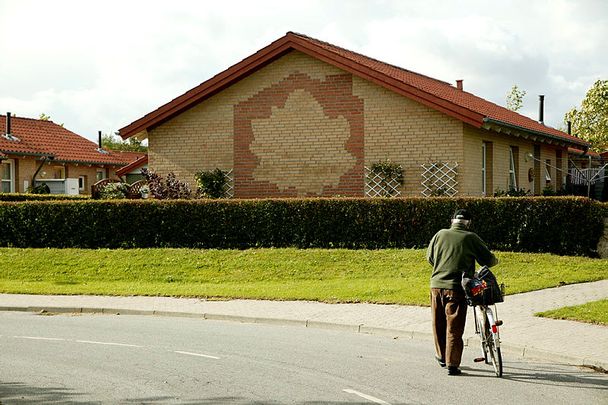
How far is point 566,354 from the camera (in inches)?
421

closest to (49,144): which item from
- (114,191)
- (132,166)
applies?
(132,166)

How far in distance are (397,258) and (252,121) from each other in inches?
327

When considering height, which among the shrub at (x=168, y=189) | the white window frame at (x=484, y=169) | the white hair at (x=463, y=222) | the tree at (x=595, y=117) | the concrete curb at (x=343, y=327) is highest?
the tree at (x=595, y=117)

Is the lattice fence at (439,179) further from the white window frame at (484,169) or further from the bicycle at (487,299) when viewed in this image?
the bicycle at (487,299)

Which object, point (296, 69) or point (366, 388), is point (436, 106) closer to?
point (296, 69)

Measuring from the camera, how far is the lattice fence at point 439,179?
24234 millimetres

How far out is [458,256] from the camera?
9742 millimetres

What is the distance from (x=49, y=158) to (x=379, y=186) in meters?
27.7

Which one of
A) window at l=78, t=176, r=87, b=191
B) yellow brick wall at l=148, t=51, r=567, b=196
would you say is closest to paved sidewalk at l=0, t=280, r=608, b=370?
yellow brick wall at l=148, t=51, r=567, b=196

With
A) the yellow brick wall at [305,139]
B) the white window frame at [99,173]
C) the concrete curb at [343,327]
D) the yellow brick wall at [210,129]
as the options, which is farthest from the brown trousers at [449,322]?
the white window frame at [99,173]

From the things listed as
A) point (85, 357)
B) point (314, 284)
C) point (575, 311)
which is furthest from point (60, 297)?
point (575, 311)

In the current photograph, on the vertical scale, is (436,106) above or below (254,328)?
above

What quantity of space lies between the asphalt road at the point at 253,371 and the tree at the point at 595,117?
54221 millimetres

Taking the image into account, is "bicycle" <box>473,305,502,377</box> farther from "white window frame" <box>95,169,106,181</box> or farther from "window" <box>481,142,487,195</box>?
"white window frame" <box>95,169,106,181</box>
